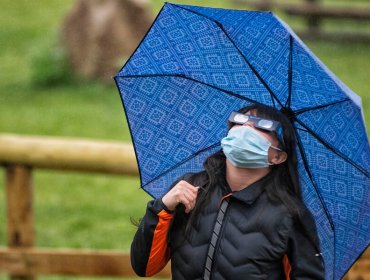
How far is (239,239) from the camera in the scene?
325cm

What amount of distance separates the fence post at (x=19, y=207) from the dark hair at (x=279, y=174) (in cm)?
205

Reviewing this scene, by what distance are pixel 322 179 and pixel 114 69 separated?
29.0ft

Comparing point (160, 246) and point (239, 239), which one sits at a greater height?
point (239, 239)

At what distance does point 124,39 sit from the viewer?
12.2 metres

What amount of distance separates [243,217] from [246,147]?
0.22 meters

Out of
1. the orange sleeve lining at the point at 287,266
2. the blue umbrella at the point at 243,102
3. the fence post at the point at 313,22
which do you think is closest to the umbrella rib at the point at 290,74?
the blue umbrella at the point at 243,102

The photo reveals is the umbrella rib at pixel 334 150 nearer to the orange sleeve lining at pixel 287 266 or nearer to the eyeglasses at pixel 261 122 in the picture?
the eyeglasses at pixel 261 122

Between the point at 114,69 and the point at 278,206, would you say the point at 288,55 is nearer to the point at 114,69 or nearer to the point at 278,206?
the point at 278,206

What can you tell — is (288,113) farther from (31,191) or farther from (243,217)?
(31,191)

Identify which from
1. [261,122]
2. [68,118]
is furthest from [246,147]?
[68,118]

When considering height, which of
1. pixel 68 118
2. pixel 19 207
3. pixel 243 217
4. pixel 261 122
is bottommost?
pixel 68 118

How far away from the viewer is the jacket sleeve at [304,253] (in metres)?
3.23

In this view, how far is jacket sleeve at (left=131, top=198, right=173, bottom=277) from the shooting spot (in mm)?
3330

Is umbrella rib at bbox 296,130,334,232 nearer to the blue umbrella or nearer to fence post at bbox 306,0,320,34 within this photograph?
the blue umbrella
